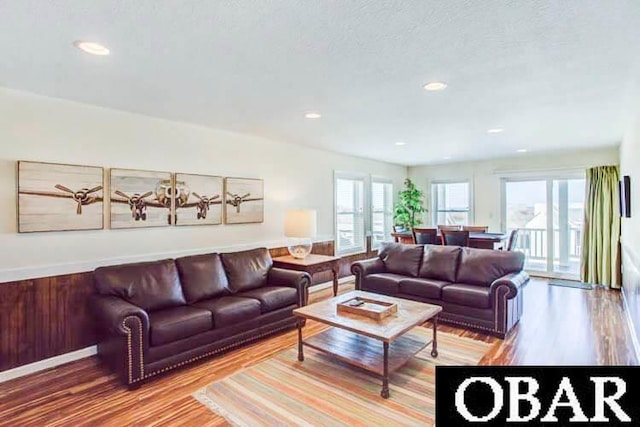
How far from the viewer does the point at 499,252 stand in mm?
4367

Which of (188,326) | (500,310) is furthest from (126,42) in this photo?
(500,310)

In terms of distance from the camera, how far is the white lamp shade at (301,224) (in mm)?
4801

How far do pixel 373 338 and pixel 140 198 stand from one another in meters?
2.68

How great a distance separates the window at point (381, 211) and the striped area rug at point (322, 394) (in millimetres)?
4063

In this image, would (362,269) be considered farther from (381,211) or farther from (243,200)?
(381,211)

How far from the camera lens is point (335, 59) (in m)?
2.37

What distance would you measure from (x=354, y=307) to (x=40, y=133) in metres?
3.06

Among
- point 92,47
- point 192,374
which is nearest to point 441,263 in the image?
point 192,374

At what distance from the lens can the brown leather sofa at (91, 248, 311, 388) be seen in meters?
2.78

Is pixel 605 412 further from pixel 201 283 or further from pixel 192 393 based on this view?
pixel 201 283

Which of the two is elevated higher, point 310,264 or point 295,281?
point 310,264

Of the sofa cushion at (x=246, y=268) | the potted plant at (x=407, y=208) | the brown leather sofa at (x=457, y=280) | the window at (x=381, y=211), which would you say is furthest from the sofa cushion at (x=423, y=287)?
the potted plant at (x=407, y=208)

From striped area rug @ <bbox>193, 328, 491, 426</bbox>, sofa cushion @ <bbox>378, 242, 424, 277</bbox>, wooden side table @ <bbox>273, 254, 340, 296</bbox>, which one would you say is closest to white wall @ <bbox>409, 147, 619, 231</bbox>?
sofa cushion @ <bbox>378, 242, 424, 277</bbox>

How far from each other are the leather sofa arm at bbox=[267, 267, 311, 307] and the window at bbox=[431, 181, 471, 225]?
4.85 metres
